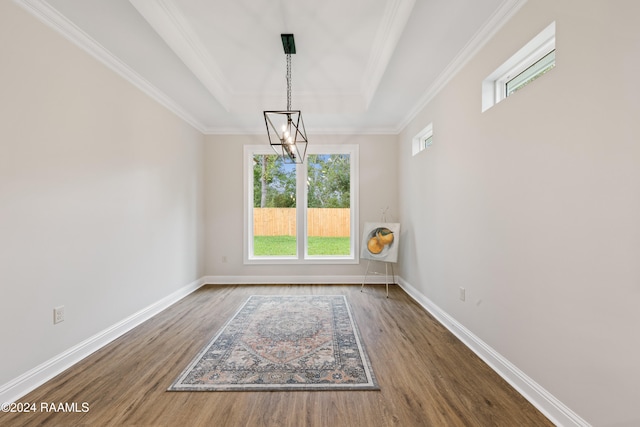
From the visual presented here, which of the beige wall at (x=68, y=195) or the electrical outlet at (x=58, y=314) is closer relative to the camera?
the beige wall at (x=68, y=195)

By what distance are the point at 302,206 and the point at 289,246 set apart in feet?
2.55

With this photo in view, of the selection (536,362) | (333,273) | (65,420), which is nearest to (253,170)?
(333,273)

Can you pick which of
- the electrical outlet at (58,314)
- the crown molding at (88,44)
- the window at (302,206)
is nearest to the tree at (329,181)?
the window at (302,206)

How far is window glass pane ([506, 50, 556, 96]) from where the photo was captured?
1882mm

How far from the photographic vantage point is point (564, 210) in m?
1.64

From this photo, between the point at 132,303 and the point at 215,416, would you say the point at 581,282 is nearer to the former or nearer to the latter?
the point at 215,416

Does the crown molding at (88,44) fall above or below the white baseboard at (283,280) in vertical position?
above

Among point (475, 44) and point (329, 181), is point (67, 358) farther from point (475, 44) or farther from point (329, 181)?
point (475, 44)

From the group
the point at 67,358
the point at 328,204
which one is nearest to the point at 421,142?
the point at 328,204

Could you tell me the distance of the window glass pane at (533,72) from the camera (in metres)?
1.88

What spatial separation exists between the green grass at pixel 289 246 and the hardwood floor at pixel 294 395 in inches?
94.1

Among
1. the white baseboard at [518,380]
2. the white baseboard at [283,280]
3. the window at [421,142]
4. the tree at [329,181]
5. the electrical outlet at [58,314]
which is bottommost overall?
the white baseboard at [283,280]

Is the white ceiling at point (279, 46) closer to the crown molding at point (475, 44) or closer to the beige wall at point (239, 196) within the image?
the crown molding at point (475, 44)

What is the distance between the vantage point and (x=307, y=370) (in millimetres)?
2240
